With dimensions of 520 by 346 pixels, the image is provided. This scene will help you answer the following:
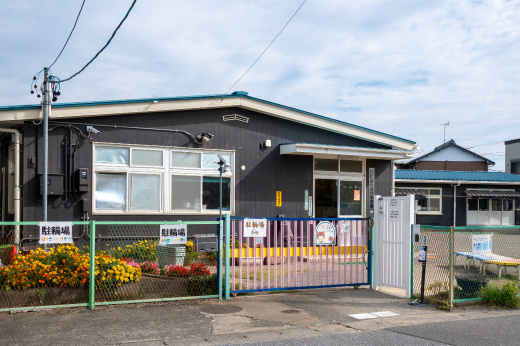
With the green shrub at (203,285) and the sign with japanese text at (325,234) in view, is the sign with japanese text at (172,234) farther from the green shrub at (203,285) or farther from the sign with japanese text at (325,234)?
the sign with japanese text at (325,234)

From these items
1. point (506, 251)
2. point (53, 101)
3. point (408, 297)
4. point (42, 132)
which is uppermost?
point (53, 101)

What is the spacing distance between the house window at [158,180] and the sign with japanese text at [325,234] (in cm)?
428

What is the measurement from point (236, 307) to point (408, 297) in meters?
3.24

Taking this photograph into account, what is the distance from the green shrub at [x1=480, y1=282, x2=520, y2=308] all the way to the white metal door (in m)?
1.35

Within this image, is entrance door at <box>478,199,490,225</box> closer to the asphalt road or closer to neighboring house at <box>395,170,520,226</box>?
neighboring house at <box>395,170,520,226</box>

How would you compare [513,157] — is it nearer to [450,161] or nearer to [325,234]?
[450,161]

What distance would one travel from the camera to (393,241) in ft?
29.7

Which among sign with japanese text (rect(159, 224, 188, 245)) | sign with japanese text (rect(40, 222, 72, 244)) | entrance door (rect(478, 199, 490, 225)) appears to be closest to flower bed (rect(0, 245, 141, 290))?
sign with japanese text (rect(40, 222, 72, 244))

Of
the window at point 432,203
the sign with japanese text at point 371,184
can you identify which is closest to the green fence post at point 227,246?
the sign with japanese text at point 371,184

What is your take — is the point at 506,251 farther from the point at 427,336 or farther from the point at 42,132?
the point at 42,132

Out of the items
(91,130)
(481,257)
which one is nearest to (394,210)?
(481,257)

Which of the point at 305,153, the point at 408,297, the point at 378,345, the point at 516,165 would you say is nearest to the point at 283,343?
the point at 378,345

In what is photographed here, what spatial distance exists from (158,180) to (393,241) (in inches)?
237

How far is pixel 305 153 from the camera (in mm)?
13328
